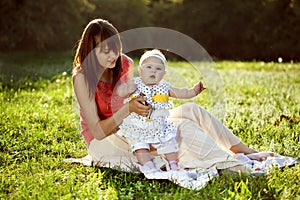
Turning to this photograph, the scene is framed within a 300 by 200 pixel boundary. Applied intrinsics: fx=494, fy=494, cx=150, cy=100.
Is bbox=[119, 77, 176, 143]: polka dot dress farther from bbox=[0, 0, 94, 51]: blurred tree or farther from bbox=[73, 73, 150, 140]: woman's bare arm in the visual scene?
bbox=[0, 0, 94, 51]: blurred tree

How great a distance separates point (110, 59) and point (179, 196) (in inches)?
42.0

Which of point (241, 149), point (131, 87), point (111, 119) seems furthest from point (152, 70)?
point (241, 149)

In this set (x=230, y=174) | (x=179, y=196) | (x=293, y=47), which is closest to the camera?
(x=179, y=196)

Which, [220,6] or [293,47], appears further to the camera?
[220,6]

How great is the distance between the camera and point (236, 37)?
14.2 metres

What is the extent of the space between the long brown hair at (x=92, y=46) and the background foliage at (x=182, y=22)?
26.5 feet

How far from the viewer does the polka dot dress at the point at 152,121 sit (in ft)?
9.89

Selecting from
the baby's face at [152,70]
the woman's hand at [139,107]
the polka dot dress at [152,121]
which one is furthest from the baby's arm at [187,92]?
the woman's hand at [139,107]

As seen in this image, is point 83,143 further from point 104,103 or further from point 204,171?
point 204,171

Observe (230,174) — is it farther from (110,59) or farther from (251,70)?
(251,70)

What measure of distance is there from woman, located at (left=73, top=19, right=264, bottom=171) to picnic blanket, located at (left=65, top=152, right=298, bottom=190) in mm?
78

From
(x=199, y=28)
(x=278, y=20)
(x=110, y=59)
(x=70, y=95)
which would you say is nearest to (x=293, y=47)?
(x=278, y=20)

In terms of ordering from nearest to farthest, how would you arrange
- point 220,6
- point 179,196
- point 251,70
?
point 179,196
point 251,70
point 220,6

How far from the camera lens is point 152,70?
9.96 feet
